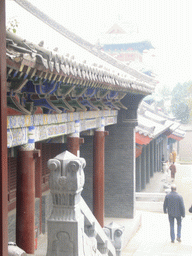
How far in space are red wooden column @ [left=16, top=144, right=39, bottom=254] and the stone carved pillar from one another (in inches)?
61.1

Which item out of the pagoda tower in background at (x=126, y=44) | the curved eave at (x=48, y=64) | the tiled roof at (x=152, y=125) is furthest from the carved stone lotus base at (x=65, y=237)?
the pagoda tower in background at (x=126, y=44)

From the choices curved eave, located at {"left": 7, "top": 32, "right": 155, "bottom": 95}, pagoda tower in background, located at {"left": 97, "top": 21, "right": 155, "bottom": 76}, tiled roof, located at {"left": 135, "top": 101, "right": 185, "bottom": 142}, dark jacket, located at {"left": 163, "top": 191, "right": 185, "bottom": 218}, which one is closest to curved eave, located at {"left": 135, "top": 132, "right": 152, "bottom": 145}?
tiled roof, located at {"left": 135, "top": 101, "right": 185, "bottom": 142}

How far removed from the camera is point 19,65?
2775 mm

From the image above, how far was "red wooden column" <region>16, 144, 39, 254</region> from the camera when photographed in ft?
15.3

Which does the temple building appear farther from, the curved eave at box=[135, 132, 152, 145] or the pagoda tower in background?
the pagoda tower in background

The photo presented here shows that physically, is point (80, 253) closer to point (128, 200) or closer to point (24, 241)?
point (24, 241)

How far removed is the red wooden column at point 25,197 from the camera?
4668 millimetres

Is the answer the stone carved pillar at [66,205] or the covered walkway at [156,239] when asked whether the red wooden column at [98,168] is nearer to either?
the covered walkway at [156,239]

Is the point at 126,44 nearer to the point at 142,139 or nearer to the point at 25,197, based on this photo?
the point at 142,139

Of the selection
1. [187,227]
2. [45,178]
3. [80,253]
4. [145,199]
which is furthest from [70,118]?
[145,199]

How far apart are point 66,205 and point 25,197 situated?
1714mm

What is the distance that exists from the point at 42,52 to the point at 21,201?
2.07m

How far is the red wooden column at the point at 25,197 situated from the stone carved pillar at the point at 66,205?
1.55 meters

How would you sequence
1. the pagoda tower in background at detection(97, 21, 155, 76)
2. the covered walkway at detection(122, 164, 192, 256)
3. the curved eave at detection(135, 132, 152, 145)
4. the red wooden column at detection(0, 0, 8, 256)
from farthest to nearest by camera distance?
the pagoda tower in background at detection(97, 21, 155, 76), the curved eave at detection(135, 132, 152, 145), the covered walkway at detection(122, 164, 192, 256), the red wooden column at detection(0, 0, 8, 256)
